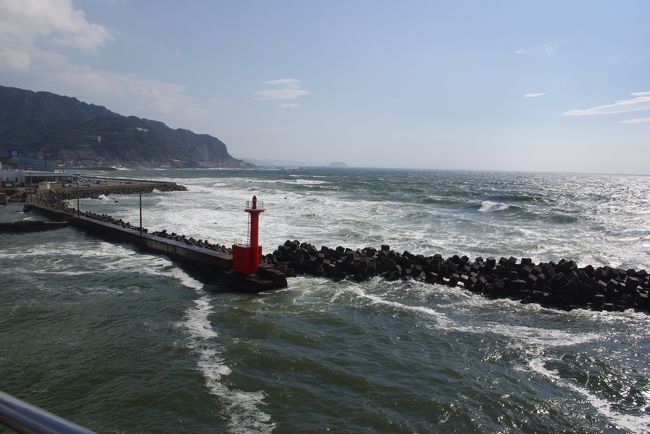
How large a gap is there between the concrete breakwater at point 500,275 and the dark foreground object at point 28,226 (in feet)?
41.3

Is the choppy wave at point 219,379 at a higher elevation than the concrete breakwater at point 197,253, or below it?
below

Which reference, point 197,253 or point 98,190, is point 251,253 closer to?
point 197,253

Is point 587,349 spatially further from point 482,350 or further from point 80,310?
point 80,310

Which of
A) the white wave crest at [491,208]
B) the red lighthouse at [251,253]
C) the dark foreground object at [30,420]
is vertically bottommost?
the white wave crest at [491,208]

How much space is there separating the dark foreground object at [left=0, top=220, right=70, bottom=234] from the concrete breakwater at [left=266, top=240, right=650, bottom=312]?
12.6 m

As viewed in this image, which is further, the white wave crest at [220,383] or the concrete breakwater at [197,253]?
the concrete breakwater at [197,253]

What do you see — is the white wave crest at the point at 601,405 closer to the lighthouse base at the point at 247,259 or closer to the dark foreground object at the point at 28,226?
the lighthouse base at the point at 247,259

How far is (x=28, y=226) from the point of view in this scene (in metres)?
20.0

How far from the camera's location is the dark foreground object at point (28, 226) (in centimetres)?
1942

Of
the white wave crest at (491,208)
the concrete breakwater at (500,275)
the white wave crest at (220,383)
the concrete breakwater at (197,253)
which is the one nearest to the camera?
the white wave crest at (220,383)

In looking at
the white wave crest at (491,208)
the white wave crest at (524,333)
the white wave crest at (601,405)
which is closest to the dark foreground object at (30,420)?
the white wave crest at (601,405)

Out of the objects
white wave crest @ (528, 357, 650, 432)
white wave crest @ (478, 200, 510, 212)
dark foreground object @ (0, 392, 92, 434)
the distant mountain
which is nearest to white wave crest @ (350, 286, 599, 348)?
white wave crest @ (528, 357, 650, 432)

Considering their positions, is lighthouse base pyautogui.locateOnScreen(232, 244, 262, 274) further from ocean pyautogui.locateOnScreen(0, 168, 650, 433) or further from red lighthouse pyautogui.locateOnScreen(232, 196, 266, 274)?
ocean pyautogui.locateOnScreen(0, 168, 650, 433)

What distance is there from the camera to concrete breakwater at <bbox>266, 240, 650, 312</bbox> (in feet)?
36.2
